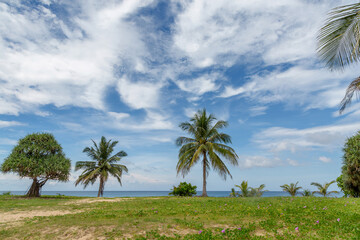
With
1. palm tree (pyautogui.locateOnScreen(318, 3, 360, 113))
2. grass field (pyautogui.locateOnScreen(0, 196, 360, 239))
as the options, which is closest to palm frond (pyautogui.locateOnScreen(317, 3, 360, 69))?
palm tree (pyautogui.locateOnScreen(318, 3, 360, 113))

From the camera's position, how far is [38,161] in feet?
87.3

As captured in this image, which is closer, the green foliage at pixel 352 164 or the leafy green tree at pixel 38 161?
the green foliage at pixel 352 164

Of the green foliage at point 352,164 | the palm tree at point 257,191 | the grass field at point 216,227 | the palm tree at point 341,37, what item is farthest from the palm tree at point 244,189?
the palm tree at point 341,37

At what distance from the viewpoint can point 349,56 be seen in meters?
6.15

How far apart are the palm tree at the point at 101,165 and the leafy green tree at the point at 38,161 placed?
Answer: 2718mm

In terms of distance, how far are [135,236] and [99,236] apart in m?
1.39

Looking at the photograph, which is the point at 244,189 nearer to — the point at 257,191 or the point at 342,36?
the point at 257,191

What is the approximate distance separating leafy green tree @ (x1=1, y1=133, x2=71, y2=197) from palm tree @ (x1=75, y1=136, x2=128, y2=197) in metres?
2.72

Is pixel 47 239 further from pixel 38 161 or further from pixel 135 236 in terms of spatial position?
pixel 38 161

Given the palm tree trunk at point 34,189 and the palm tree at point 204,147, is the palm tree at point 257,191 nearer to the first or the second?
the palm tree at point 204,147

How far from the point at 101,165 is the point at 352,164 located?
29.0 m

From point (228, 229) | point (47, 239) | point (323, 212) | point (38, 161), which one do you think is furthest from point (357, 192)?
point (38, 161)

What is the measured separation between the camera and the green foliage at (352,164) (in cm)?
2070

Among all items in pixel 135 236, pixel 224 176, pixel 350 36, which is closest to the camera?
pixel 350 36
